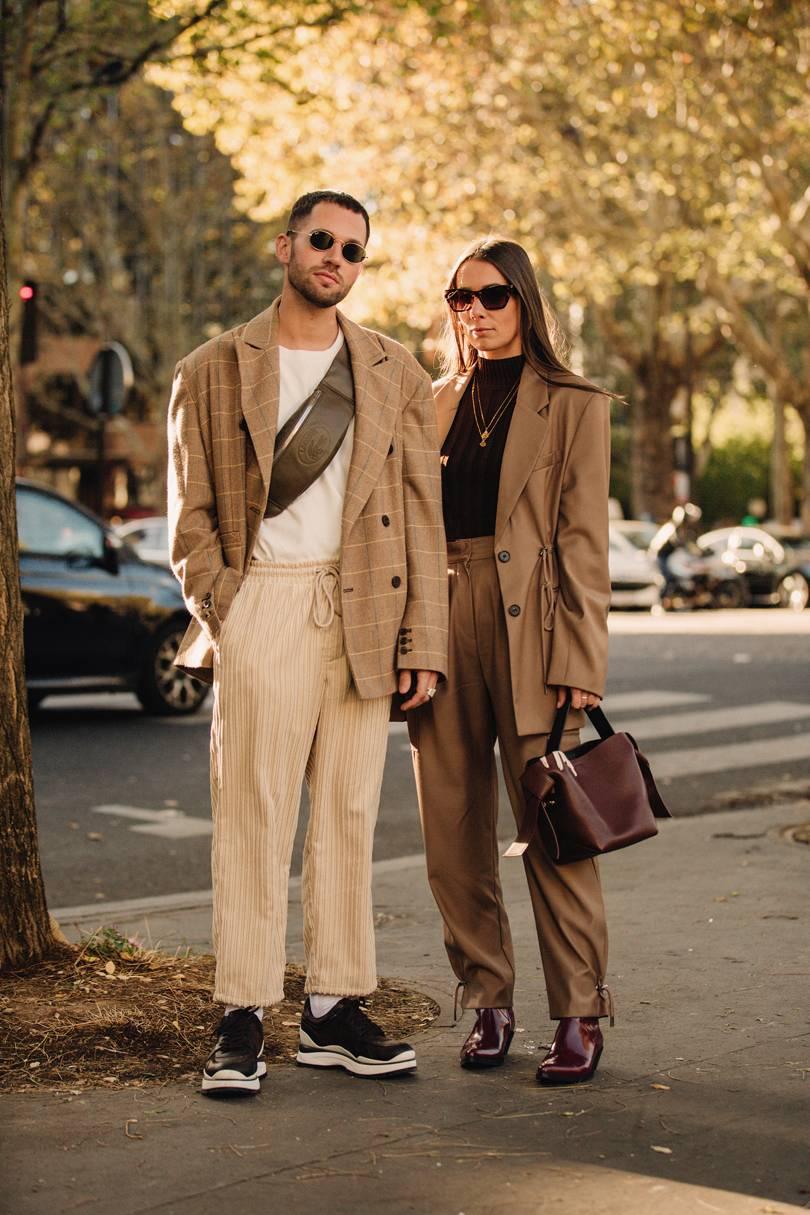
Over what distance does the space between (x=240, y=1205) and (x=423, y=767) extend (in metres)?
1.44

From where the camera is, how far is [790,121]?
2320cm

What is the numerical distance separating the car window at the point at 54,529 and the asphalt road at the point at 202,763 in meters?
1.24

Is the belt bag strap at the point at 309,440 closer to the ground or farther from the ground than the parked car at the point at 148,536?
farther from the ground

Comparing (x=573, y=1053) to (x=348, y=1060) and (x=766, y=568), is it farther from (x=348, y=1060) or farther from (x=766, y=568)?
(x=766, y=568)

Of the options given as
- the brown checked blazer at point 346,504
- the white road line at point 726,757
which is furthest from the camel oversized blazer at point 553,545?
the white road line at point 726,757

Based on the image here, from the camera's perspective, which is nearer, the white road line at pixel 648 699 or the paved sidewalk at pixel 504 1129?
the paved sidewalk at pixel 504 1129

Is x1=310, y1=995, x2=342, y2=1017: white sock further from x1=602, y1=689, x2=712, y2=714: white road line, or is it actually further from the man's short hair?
x1=602, y1=689, x2=712, y2=714: white road line

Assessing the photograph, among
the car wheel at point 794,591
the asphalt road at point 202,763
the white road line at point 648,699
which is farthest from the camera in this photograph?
the car wheel at point 794,591

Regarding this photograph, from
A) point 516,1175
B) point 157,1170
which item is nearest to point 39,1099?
point 157,1170

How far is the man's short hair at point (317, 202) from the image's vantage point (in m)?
4.37

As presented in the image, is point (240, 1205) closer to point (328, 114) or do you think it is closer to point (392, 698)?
point (392, 698)

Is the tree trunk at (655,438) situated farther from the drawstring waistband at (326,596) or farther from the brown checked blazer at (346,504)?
the drawstring waistband at (326,596)

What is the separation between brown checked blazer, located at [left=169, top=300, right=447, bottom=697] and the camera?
14.3 ft

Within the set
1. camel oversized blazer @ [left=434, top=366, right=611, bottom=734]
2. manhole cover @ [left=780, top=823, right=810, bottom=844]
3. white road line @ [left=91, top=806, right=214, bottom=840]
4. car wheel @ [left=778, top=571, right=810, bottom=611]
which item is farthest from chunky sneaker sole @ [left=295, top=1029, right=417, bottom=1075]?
car wheel @ [left=778, top=571, right=810, bottom=611]
